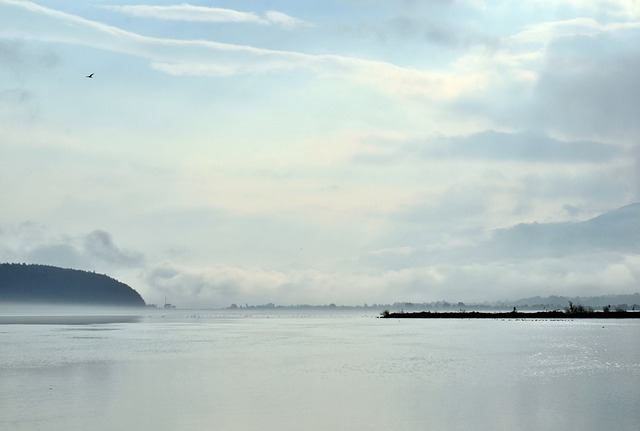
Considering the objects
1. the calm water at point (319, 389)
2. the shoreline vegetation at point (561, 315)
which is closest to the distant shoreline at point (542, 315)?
the shoreline vegetation at point (561, 315)

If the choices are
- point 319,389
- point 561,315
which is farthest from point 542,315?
point 319,389

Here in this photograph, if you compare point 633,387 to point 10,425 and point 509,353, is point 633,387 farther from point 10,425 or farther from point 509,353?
point 10,425

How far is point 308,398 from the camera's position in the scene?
33250mm

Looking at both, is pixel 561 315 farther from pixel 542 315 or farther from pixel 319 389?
pixel 319 389

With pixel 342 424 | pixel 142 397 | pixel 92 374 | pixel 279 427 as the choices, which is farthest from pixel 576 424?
pixel 92 374

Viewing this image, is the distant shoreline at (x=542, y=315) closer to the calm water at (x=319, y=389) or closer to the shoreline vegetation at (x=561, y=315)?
the shoreline vegetation at (x=561, y=315)

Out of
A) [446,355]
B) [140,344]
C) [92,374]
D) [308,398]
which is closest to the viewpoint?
[308,398]

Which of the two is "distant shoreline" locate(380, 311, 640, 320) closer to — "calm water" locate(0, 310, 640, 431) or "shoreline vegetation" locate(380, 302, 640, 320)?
"shoreline vegetation" locate(380, 302, 640, 320)

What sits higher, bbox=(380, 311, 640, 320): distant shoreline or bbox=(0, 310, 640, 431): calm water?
bbox=(380, 311, 640, 320): distant shoreline

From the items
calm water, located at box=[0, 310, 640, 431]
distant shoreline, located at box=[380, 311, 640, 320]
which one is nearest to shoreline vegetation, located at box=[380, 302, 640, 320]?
distant shoreline, located at box=[380, 311, 640, 320]

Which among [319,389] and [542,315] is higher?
[542,315]

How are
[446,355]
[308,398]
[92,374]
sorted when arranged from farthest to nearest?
[446,355] < [92,374] < [308,398]

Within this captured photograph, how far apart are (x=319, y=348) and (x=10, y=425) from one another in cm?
4238

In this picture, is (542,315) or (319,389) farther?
(542,315)
